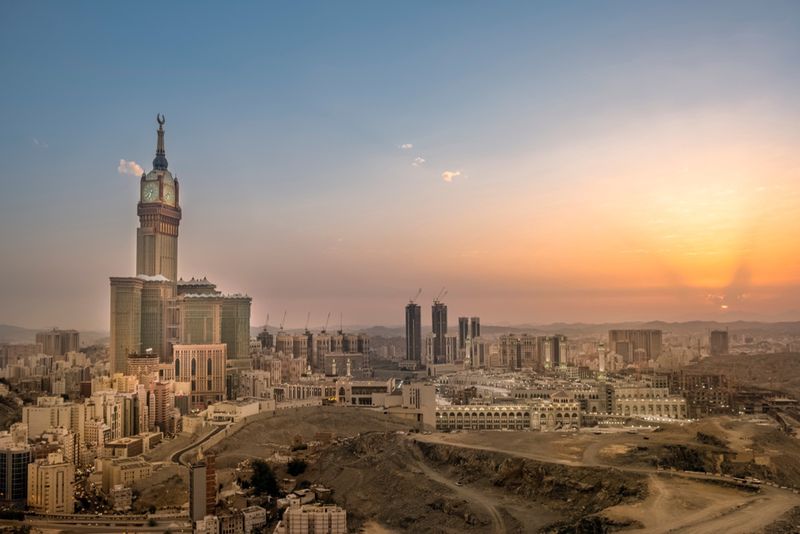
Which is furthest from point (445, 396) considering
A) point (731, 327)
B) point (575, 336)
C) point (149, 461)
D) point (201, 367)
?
point (575, 336)

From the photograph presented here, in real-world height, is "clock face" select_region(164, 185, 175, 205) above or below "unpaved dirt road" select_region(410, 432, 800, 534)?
above

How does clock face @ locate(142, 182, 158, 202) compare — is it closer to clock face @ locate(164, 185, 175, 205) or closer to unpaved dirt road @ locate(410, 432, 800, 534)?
clock face @ locate(164, 185, 175, 205)

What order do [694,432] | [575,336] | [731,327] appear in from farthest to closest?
1. [575,336]
2. [731,327]
3. [694,432]

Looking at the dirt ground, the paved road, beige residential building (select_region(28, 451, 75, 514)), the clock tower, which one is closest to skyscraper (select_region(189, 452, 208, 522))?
beige residential building (select_region(28, 451, 75, 514))

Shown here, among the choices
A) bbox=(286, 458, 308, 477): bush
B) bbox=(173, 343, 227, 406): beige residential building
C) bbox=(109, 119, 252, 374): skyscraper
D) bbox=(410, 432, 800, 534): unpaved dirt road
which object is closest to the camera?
bbox=(410, 432, 800, 534): unpaved dirt road

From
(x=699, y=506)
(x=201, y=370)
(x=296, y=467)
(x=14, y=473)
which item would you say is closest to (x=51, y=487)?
(x=14, y=473)

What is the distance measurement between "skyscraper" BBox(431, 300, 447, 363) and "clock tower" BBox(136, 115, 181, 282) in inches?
1311

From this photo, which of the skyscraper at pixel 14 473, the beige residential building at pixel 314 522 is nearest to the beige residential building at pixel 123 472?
the skyscraper at pixel 14 473

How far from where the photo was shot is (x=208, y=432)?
35.0 metres

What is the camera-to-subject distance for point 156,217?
59188 millimetres

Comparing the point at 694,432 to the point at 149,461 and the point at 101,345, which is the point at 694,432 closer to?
the point at 149,461

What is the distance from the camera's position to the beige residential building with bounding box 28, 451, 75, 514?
83.1ft

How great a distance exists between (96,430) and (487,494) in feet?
61.4

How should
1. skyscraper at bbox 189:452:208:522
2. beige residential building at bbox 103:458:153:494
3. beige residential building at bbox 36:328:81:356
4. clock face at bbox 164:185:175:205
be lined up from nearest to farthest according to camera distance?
skyscraper at bbox 189:452:208:522 → beige residential building at bbox 103:458:153:494 → beige residential building at bbox 36:328:81:356 → clock face at bbox 164:185:175:205
